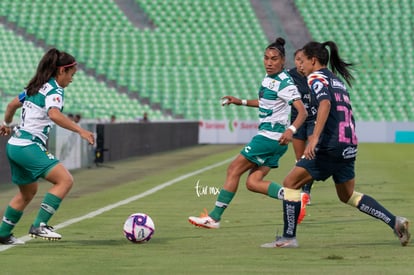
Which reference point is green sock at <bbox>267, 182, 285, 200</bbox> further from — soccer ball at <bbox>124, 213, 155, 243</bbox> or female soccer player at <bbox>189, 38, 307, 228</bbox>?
soccer ball at <bbox>124, 213, 155, 243</bbox>

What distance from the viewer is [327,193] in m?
18.2

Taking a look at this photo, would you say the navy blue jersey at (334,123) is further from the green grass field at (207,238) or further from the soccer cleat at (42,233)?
the soccer cleat at (42,233)

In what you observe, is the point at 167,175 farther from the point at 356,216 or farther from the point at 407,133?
the point at 407,133

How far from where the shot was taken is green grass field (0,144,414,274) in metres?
8.52

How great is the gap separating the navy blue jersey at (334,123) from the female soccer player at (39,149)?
2.36 m

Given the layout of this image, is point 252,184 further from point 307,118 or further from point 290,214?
point 307,118

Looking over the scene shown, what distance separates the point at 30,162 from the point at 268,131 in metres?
2.82

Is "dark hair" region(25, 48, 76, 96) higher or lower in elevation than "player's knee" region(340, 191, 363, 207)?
higher

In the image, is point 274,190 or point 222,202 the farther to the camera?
point 222,202

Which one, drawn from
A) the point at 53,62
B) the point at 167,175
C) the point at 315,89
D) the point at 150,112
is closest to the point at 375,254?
the point at 315,89

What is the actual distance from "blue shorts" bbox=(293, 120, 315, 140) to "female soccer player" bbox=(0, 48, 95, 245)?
5537mm

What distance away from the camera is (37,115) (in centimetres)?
1026

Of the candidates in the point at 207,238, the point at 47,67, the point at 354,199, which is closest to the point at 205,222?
the point at 207,238

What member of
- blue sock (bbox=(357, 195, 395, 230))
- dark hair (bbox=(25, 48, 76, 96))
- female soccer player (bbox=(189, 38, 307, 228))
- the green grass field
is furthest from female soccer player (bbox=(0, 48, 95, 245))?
blue sock (bbox=(357, 195, 395, 230))
